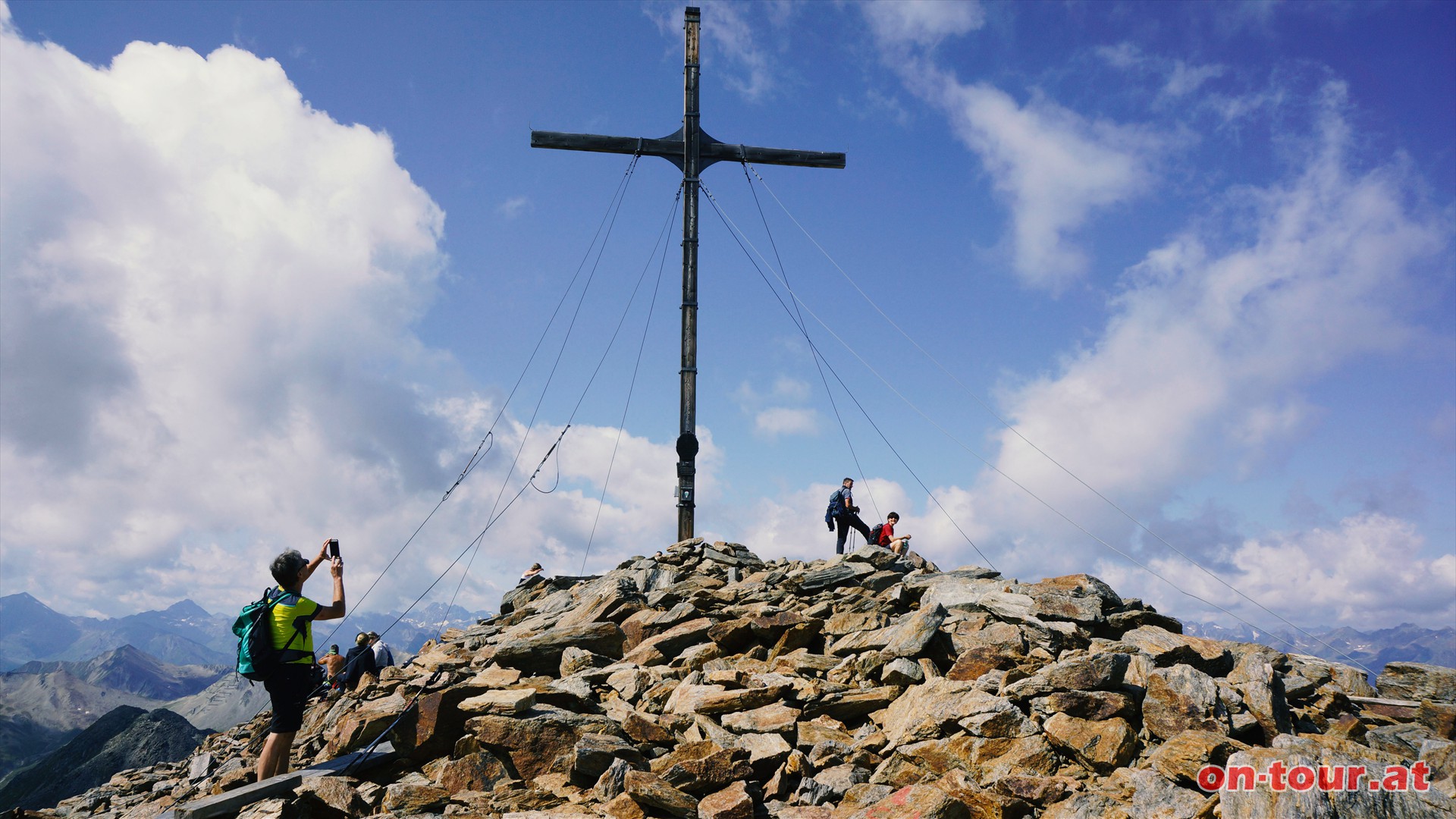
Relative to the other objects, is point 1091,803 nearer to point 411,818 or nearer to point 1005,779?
point 1005,779

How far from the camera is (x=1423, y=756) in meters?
9.05

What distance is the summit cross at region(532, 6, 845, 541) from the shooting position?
1955 centimetres

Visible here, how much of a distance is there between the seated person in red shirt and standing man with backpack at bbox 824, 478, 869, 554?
0.80m

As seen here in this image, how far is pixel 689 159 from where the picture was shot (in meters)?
20.5

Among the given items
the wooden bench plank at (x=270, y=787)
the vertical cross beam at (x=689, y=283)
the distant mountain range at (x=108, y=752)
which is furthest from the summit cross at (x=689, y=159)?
the distant mountain range at (x=108, y=752)

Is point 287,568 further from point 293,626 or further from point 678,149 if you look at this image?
point 678,149

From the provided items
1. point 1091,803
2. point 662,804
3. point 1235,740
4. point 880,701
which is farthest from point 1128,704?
point 662,804

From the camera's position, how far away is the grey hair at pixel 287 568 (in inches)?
349

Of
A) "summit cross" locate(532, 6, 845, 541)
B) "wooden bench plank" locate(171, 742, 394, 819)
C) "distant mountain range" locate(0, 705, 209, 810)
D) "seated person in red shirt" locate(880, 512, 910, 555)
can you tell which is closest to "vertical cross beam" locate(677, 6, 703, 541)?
"summit cross" locate(532, 6, 845, 541)

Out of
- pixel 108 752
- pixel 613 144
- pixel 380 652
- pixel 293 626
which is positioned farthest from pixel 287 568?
pixel 108 752

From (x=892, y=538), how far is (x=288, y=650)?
1378 centimetres

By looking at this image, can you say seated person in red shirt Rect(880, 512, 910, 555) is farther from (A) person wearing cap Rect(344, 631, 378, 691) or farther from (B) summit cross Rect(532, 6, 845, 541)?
(A) person wearing cap Rect(344, 631, 378, 691)

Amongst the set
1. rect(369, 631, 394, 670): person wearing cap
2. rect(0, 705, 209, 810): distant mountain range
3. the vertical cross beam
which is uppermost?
the vertical cross beam

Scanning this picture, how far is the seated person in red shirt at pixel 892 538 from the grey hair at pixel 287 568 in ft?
42.4
